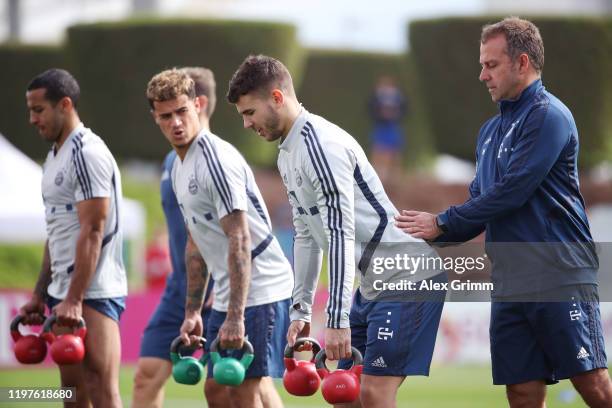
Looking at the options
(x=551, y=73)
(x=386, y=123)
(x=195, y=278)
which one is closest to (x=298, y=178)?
(x=195, y=278)

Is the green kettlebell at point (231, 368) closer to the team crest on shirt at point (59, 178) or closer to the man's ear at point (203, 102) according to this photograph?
the team crest on shirt at point (59, 178)

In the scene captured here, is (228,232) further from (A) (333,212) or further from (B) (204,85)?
(B) (204,85)

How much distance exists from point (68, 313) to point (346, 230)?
6.91 ft

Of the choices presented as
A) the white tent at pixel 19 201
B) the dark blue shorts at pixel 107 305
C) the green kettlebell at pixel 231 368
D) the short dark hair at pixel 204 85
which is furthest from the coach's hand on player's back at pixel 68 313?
the white tent at pixel 19 201

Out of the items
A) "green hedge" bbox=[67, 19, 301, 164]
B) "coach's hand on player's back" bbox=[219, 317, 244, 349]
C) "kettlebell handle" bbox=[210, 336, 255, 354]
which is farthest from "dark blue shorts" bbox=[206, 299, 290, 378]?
"green hedge" bbox=[67, 19, 301, 164]

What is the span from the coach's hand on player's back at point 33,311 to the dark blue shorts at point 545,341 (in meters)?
3.07

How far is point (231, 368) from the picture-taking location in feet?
21.4

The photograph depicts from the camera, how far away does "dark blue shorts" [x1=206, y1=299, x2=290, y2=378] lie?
22.5 ft

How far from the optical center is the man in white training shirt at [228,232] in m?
6.78

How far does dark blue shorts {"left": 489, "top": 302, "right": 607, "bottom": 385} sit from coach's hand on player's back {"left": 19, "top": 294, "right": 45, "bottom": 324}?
3073mm

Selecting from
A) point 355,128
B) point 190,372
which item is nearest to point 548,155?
point 190,372

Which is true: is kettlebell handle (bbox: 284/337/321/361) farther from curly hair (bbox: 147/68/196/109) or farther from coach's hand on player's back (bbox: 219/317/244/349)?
curly hair (bbox: 147/68/196/109)

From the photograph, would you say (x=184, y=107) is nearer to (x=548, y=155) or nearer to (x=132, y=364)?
(x=548, y=155)

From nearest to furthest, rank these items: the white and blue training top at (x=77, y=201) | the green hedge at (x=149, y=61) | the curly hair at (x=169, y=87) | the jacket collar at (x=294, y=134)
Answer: the jacket collar at (x=294, y=134) → the curly hair at (x=169, y=87) → the white and blue training top at (x=77, y=201) → the green hedge at (x=149, y=61)
